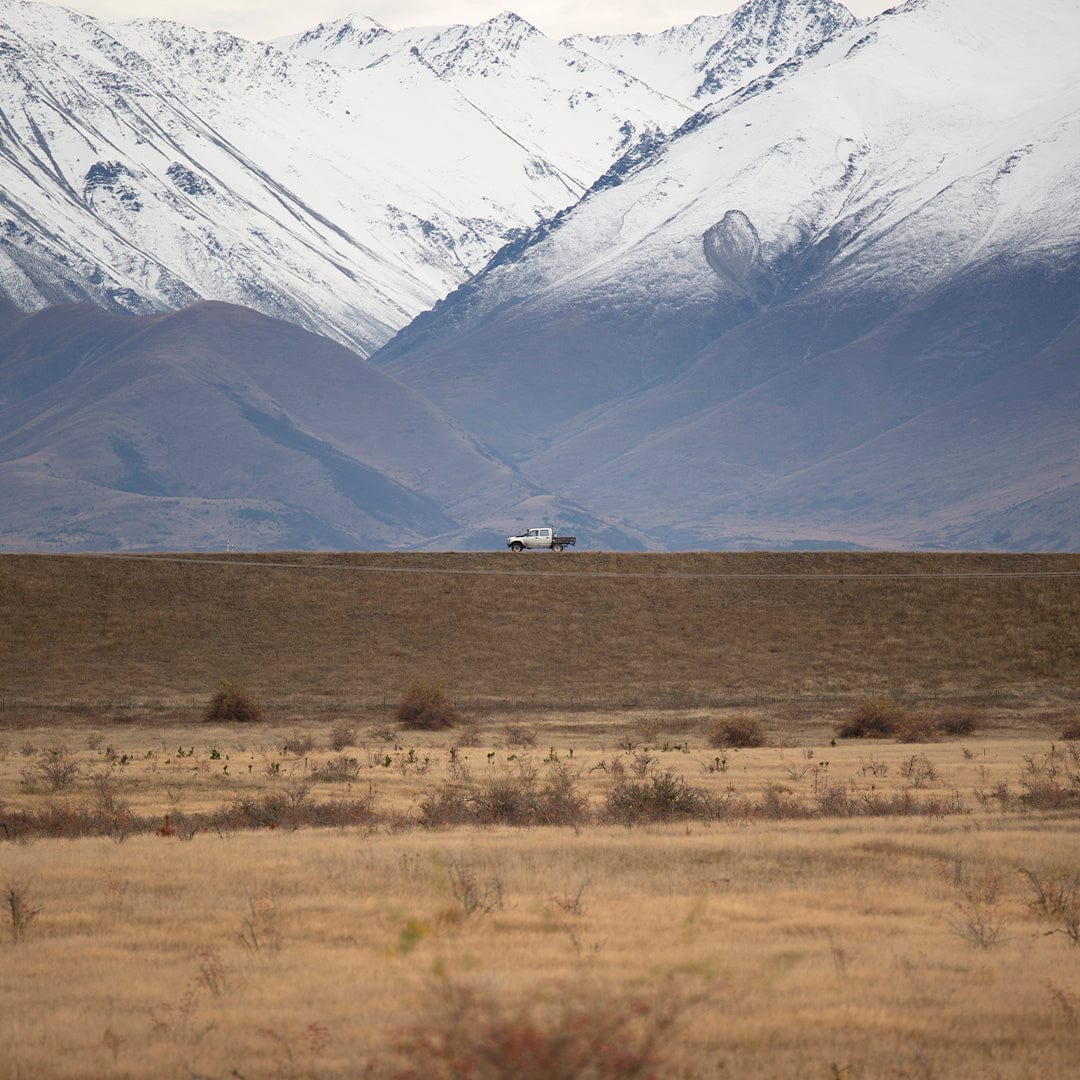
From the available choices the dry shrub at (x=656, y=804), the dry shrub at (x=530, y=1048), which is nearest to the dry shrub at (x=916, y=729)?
the dry shrub at (x=656, y=804)

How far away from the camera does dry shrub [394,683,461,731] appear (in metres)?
47.8

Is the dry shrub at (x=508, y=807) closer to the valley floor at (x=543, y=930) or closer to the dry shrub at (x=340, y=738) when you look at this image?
the valley floor at (x=543, y=930)

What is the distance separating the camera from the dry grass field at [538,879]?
40.7ft

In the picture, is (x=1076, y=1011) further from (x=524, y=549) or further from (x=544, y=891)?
(x=524, y=549)

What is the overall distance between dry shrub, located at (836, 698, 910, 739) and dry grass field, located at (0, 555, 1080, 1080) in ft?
1.08

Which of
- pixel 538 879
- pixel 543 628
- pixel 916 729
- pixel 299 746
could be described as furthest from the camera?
pixel 543 628

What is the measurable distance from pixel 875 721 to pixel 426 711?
1274cm

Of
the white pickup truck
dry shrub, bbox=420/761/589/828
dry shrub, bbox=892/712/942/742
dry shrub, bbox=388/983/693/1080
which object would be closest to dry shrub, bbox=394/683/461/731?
dry shrub, bbox=892/712/942/742

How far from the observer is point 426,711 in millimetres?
48094

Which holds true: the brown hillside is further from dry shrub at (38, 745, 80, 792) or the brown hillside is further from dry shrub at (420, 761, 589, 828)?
dry shrub at (420, 761, 589, 828)

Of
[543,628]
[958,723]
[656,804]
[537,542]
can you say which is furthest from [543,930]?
[537,542]

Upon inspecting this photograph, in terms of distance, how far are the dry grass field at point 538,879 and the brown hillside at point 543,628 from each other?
Result: 1.81ft

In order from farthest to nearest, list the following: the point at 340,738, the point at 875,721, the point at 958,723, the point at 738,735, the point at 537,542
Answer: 1. the point at 537,542
2. the point at 958,723
3. the point at 875,721
4. the point at 738,735
5. the point at 340,738

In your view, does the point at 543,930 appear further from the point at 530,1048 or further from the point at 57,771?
the point at 57,771
